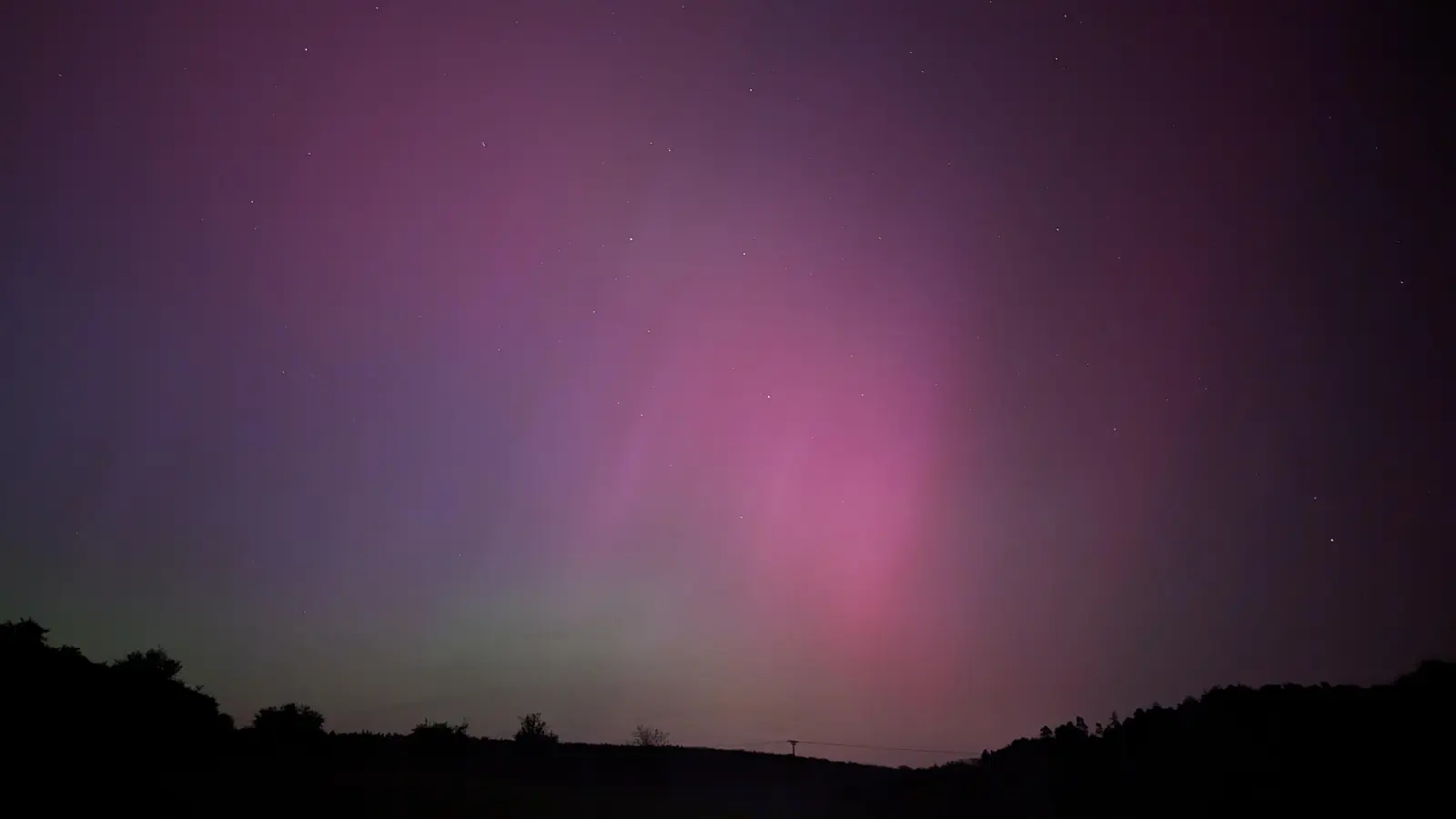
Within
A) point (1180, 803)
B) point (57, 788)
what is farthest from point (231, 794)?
point (1180, 803)

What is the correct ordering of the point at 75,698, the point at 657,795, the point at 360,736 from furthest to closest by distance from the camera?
the point at 360,736
the point at 657,795
the point at 75,698

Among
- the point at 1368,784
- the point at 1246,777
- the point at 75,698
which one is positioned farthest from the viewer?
the point at 75,698

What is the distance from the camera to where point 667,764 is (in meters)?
41.5

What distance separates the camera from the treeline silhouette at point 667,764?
26.3 metres

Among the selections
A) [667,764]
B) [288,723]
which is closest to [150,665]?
[288,723]

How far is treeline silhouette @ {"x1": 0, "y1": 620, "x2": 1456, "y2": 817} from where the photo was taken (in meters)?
26.3

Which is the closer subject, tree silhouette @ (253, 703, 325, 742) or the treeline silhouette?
the treeline silhouette

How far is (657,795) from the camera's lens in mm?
35750

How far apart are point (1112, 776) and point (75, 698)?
3668cm

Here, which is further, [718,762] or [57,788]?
[718,762]

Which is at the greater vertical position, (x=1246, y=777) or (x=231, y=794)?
(x=1246, y=777)

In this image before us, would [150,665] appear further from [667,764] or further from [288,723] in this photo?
[667,764]

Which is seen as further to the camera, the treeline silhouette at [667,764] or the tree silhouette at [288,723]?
the tree silhouette at [288,723]

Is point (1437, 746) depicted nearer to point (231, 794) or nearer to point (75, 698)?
point (231, 794)
